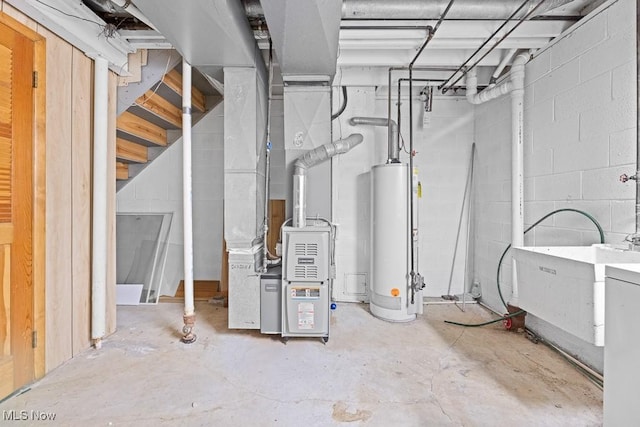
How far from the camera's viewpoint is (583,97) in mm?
1987

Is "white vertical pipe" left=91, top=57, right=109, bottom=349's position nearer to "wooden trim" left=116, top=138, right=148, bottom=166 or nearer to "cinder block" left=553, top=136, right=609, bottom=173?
"wooden trim" left=116, top=138, right=148, bottom=166

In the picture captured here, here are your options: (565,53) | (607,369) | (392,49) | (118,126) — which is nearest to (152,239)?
(118,126)

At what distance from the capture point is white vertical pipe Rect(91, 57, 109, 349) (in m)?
2.17

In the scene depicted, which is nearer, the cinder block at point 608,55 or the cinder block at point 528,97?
the cinder block at point 608,55

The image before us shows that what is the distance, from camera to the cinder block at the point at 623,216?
5.60 feet

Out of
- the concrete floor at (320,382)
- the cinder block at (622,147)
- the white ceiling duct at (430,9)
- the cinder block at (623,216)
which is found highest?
the white ceiling duct at (430,9)

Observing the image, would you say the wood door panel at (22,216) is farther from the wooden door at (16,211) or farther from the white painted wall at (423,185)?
the white painted wall at (423,185)

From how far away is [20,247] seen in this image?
5.67 feet

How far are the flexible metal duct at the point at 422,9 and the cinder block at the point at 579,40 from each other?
Answer: 317mm

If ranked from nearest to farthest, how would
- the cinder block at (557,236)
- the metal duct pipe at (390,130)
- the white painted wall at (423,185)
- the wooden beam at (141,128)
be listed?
the cinder block at (557,236)
the wooden beam at (141,128)
the metal duct pipe at (390,130)
the white painted wall at (423,185)

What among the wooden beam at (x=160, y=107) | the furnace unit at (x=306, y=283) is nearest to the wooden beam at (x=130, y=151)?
the wooden beam at (x=160, y=107)

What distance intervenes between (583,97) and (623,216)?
817mm

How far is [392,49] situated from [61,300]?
3043mm

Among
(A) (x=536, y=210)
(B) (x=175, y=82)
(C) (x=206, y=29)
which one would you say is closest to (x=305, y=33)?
(C) (x=206, y=29)
